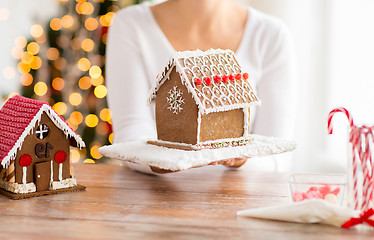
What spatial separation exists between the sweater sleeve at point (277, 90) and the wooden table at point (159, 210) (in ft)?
1.41

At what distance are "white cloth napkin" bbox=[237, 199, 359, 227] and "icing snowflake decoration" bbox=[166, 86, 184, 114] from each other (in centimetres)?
37

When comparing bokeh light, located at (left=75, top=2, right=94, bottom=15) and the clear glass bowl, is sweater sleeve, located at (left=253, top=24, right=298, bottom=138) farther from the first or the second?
bokeh light, located at (left=75, top=2, right=94, bottom=15)

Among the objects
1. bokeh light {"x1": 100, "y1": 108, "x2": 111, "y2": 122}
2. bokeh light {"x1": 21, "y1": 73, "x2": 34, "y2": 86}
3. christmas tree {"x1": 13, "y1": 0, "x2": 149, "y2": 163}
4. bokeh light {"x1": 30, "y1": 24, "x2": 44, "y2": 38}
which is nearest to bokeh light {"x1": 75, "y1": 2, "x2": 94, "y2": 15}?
christmas tree {"x1": 13, "y1": 0, "x2": 149, "y2": 163}

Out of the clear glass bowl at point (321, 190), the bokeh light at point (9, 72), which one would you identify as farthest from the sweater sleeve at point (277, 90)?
the bokeh light at point (9, 72)

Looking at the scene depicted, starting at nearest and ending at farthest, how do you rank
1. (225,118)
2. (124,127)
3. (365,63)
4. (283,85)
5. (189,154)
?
(189,154) → (225,118) → (124,127) → (283,85) → (365,63)

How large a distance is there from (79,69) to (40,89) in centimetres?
29

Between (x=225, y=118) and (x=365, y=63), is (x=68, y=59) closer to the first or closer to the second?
(x=365, y=63)

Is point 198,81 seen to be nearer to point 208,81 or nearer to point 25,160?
point 208,81

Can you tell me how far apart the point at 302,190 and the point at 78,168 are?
0.76 metres

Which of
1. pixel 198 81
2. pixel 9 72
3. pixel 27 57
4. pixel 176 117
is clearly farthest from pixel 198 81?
pixel 9 72

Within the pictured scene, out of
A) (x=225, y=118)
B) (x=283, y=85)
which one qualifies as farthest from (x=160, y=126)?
(x=283, y=85)

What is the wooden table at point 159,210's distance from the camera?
94 cm

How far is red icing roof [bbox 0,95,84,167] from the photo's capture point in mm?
1152

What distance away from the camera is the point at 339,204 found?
1.04m
